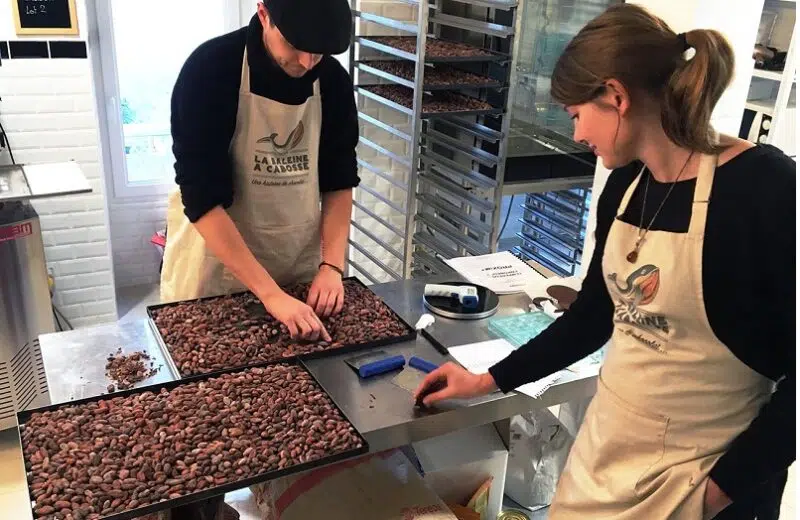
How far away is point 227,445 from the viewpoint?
1277 millimetres

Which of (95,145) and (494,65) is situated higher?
(494,65)

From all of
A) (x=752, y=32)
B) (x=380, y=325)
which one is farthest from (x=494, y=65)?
(x=380, y=325)

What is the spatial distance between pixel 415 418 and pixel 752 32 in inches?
64.7

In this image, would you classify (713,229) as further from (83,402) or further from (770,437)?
(83,402)

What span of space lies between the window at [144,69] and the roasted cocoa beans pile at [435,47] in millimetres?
1174

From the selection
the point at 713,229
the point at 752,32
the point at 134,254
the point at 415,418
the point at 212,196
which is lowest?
the point at 134,254

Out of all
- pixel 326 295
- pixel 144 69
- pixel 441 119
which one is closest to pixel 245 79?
pixel 326 295

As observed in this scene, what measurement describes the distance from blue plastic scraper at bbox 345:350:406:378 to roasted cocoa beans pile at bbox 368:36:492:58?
1.61 m

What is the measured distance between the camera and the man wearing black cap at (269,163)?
1621mm

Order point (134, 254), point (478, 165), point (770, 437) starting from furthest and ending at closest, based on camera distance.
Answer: point (134, 254)
point (478, 165)
point (770, 437)

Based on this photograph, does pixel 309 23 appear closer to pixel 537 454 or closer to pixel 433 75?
pixel 537 454

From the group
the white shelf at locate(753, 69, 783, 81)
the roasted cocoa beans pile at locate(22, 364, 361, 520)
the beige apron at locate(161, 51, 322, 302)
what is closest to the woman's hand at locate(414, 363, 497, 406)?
the roasted cocoa beans pile at locate(22, 364, 361, 520)

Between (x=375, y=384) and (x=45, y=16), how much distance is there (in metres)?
2.30

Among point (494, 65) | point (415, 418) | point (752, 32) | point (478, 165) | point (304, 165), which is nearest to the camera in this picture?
point (415, 418)
